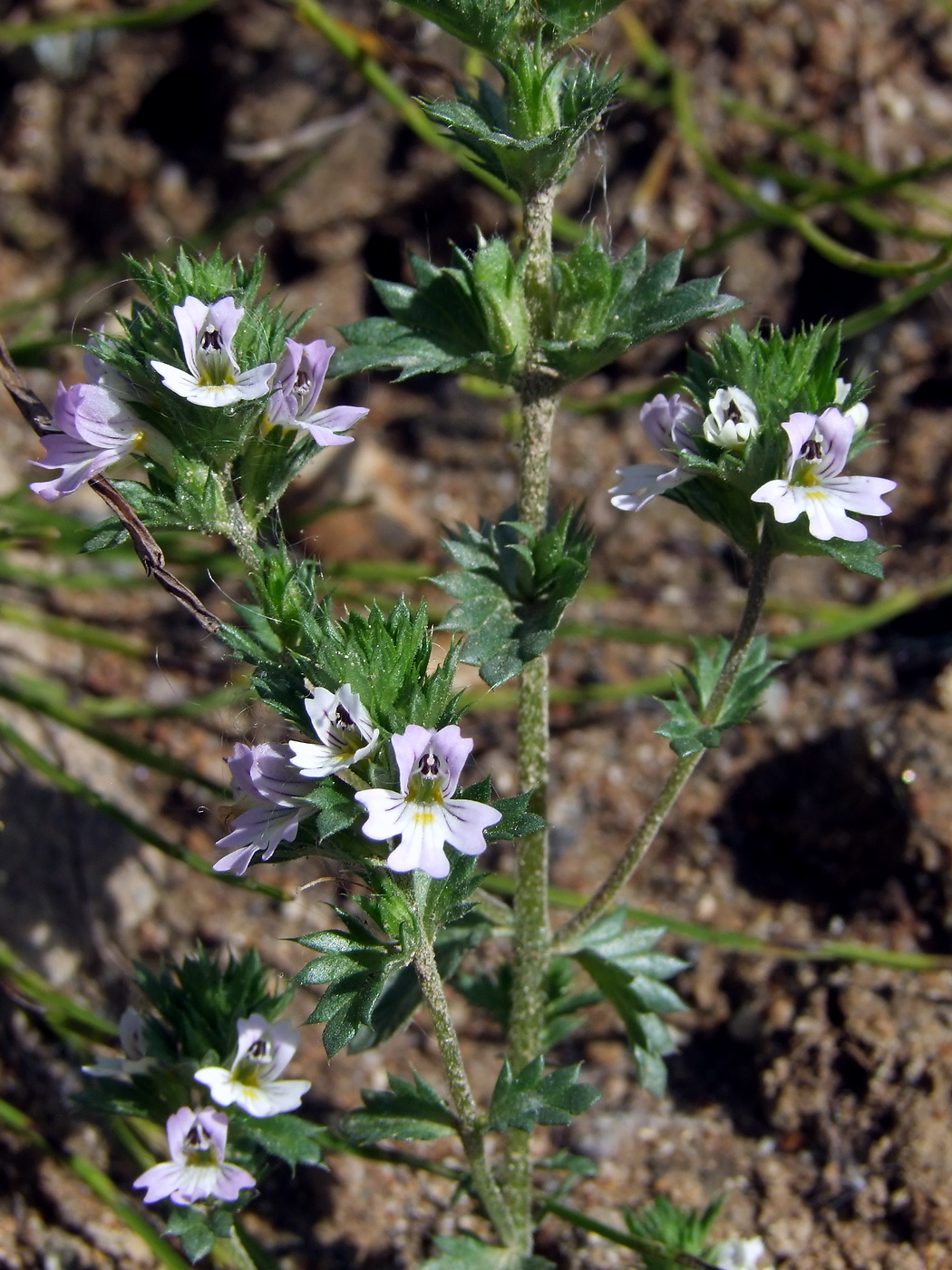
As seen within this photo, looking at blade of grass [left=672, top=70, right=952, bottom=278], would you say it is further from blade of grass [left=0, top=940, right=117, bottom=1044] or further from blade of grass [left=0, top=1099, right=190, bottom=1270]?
blade of grass [left=0, top=1099, right=190, bottom=1270]

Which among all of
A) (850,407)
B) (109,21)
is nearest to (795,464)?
(850,407)

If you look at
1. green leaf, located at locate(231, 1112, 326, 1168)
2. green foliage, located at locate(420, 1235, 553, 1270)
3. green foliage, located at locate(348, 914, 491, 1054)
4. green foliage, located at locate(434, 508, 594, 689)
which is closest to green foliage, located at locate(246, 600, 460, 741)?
green foliage, located at locate(434, 508, 594, 689)

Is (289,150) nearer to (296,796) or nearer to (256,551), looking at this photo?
(256,551)

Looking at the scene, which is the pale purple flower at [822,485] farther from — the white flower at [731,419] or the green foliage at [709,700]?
the green foliage at [709,700]

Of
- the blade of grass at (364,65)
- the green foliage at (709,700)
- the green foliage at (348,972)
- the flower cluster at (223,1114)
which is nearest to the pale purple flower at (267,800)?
the green foliage at (348,972)

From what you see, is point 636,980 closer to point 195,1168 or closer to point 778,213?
point 195,1168

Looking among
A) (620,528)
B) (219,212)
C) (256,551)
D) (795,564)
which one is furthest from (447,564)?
(256,551)
